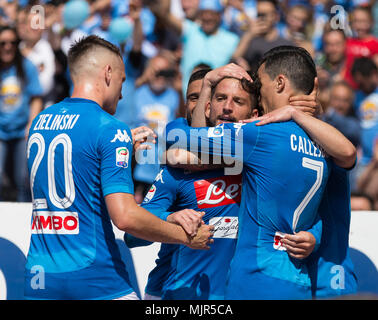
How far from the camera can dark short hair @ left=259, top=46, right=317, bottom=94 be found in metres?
3.43

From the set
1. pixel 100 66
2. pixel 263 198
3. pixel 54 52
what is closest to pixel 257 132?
pixel 263 198

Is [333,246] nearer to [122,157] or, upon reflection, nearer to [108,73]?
[122,157]

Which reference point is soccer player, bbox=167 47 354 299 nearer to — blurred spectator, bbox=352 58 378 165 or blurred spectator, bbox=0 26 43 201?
blurred spectator, bbox=0 26 43 201

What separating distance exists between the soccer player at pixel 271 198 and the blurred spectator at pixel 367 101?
15.6 ft

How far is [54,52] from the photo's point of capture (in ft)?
25.4

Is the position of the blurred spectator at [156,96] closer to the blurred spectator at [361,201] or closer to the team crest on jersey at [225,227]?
the blurred spectator at [361,201]

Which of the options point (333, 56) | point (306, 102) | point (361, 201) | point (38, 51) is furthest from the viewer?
point (333, 56)

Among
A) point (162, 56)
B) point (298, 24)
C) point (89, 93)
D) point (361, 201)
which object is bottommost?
point (361, 201)

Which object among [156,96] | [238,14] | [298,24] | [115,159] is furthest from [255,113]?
[238,14]

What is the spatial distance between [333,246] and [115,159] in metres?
1.42

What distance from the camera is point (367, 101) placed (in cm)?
797

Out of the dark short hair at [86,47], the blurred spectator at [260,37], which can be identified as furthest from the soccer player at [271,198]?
the blurred spectator at [260,37]

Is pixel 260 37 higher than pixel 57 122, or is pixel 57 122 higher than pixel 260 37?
pixel 260 37

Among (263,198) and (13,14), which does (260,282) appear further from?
(13,14)
